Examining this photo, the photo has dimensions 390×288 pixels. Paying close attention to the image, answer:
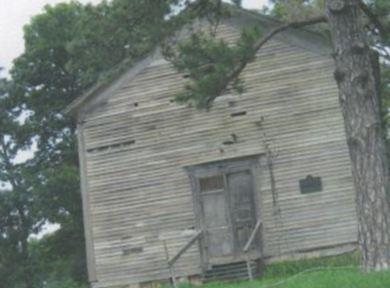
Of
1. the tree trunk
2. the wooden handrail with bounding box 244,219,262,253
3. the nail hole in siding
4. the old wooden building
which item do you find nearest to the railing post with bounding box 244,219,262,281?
the wooden handrail with bounding box 244,219,262,253

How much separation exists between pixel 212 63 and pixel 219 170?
863cm

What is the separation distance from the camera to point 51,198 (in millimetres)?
32281

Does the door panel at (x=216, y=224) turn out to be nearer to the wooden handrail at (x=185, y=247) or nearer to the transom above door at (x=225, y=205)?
the transom above door at (x=225, y=205)

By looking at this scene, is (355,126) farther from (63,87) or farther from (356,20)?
(63,87)

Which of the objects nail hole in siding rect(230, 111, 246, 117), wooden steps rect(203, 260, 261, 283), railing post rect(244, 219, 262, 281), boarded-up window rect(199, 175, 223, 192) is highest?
nail hole in siding rect(230, 111, 246, 117)

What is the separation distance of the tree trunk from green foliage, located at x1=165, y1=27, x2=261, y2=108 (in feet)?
4.54

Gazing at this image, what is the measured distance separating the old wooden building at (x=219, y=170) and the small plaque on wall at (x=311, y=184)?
3 cm

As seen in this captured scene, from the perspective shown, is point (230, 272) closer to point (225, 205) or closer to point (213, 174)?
point (225, 205)

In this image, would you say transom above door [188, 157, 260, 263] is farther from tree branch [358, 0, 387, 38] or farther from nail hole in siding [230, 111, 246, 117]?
tree branch [358, 0, 387, 38]

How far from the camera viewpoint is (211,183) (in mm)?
22312

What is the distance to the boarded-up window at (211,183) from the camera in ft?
73.2

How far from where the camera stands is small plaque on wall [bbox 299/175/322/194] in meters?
21.7

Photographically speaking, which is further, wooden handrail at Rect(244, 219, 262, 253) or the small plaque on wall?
the small plaque on wall

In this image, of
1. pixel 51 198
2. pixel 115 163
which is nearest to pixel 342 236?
pixel 115 163
